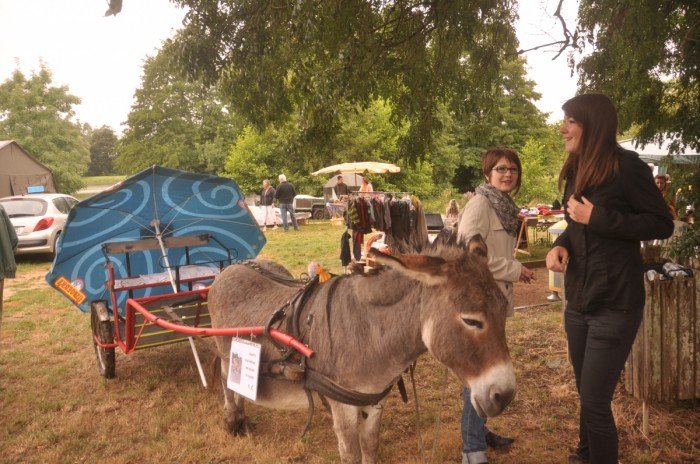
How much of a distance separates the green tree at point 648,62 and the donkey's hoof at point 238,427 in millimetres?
4443

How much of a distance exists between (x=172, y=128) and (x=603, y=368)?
3584 cm

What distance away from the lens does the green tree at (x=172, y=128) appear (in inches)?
1305

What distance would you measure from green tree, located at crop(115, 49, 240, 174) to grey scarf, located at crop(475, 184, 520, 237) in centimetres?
3215

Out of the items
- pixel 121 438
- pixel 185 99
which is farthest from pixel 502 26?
pixel 185 99

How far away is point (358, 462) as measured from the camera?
222cm

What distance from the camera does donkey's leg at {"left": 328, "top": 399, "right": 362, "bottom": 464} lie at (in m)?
2.16

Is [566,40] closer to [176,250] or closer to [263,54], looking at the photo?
[263,54]

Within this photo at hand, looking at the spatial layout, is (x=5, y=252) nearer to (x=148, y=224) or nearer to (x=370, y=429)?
(x=148, y=224)

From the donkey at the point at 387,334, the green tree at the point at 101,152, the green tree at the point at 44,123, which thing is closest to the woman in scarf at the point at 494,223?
the donkey at the point at 387,334

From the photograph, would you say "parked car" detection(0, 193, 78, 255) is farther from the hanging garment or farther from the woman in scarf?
the woman in scarf

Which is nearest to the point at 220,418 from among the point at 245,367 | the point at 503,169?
the point at 245,367

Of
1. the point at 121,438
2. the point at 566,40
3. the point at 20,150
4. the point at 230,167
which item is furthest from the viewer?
the point at 230,167

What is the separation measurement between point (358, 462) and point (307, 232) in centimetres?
1428

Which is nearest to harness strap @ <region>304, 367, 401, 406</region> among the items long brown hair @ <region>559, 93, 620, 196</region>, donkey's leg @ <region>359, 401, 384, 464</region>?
donkey's leg @ <region>359, 401, 384, 464</region>
